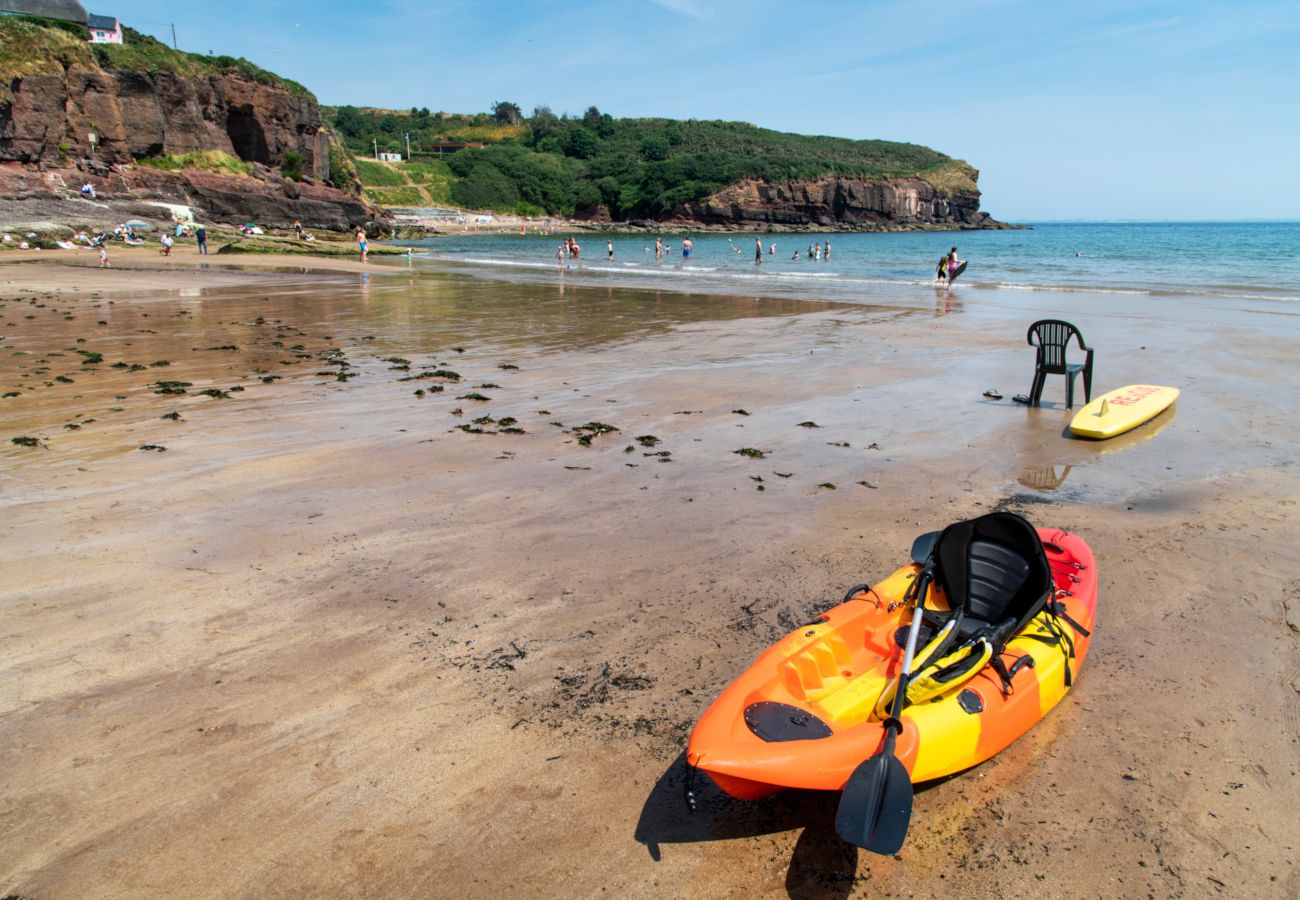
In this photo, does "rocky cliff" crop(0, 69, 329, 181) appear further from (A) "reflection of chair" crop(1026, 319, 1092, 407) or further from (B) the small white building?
(A) "reflection of chair" crop(1026, 319, 1092, 407)

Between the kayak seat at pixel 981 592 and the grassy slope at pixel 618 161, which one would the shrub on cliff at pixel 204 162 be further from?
the kayak seat at pixel 981 592

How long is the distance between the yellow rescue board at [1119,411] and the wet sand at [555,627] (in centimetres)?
40

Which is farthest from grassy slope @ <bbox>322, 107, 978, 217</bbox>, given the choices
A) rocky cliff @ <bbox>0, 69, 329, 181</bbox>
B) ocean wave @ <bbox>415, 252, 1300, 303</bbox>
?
ocean wave @ <bbox>415, 252, 1300, 303</bbox>

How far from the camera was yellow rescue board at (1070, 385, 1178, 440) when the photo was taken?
29.6 ft

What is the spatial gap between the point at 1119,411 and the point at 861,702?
24.1 feet

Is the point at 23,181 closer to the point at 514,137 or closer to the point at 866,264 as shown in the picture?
the point at 866,264

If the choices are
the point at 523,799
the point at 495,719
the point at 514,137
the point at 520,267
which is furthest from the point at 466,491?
the point at 514,137

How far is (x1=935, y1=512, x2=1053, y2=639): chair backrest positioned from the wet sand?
1.99ft

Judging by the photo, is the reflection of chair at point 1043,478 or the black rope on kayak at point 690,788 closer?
the black rope on kayak at point 690,788

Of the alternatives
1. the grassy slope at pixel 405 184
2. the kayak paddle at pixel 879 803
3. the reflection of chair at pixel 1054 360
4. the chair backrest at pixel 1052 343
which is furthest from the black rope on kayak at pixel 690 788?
the grassy slope at pixel 405 184

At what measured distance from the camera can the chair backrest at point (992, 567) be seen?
4309 millimetres

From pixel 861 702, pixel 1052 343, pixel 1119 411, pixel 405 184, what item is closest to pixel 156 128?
pixel 1052 343

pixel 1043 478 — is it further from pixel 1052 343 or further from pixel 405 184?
pixel 405 184

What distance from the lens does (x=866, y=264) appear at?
45.1 metres
